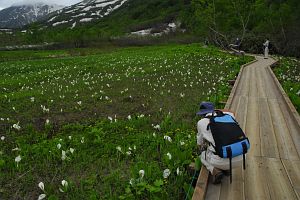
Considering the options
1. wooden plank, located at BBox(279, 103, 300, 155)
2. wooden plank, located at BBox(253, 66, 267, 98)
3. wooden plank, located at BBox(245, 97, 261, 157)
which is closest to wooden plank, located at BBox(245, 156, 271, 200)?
wooden plank, located at BBox(245, 97, 261, 157)

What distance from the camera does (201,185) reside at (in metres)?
5.43

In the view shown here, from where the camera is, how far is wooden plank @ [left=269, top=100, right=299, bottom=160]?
6.91 m

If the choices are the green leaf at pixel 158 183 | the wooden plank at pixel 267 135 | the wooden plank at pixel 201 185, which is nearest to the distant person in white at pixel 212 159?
the wooden plank at pixel 201 185

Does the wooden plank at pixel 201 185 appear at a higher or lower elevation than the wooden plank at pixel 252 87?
higher

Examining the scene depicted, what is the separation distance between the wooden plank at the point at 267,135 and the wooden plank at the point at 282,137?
108 millimetres

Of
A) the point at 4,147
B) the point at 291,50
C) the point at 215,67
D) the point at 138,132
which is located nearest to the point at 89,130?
the point at 138,132

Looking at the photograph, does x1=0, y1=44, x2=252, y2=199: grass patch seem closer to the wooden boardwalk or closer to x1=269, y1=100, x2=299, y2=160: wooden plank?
the wooden boardwalk

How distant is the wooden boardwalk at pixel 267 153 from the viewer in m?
5.46

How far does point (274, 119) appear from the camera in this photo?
9.45 m

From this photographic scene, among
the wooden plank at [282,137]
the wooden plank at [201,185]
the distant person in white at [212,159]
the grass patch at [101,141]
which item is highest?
the distant person in white at [212,159]

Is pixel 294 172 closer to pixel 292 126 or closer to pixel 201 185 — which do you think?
pixel 201 185

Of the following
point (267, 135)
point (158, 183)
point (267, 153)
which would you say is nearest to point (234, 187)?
point (158, 183)

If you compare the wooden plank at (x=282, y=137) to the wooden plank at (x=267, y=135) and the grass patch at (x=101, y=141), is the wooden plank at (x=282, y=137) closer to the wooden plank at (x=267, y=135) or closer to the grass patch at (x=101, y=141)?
the wooden plank at (x=267, y=135)

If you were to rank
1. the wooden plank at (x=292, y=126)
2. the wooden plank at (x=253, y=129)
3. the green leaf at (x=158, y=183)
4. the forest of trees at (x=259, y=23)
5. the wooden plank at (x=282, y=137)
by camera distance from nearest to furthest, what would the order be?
the green leaf at (x=158, y=183)
the wooden plank at (x=282, y=137)
the wooden plank at (x=253, y=129)
the wooden plank at (x=292, y=126)
the forest of trees at (x=259, y=23)
